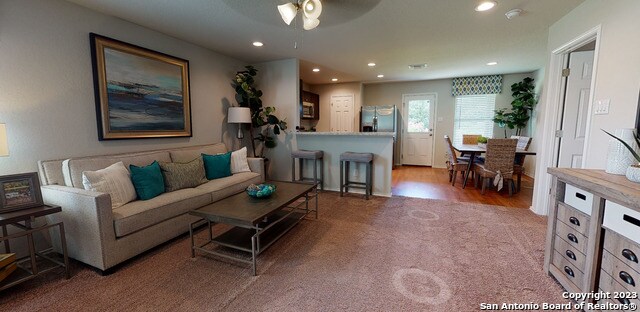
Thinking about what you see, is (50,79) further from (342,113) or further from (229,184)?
(342,113)

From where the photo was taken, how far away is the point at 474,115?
6.25 m

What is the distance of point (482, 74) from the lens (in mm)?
5836

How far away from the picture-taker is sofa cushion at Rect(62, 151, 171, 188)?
223 centimetres

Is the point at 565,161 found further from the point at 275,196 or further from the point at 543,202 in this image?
the point at 275,196

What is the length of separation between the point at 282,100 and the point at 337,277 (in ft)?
11.2

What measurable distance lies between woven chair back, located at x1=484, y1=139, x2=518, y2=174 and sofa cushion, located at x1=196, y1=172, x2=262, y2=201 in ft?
11.6

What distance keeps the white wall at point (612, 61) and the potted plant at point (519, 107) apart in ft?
10.9

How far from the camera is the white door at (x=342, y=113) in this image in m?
6.98

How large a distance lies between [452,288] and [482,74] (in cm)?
571

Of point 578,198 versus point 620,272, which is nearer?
point 620,272

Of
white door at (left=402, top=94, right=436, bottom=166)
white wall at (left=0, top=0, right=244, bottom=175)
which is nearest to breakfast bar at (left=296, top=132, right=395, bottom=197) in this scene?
white wall at (left=0, top=0, right=244, bottom=175)

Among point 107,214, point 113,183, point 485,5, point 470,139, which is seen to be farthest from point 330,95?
point 107,214

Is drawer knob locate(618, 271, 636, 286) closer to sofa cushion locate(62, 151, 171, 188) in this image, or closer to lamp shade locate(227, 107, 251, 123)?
sofa cushion locate(62, 151, 171, 188)

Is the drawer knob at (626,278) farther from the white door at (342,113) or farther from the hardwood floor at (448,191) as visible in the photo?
the white door at (342,113)
